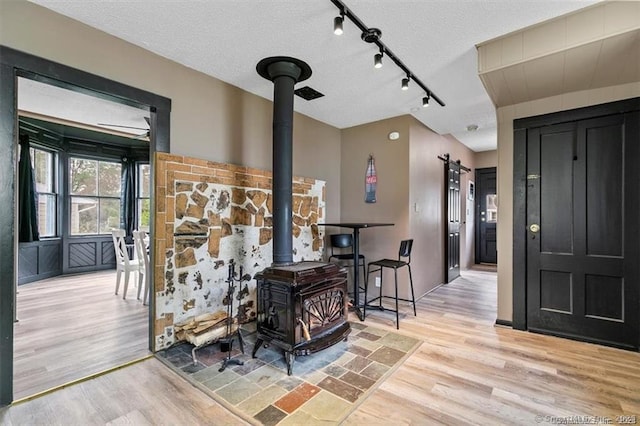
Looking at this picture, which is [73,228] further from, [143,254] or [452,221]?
[452,221]

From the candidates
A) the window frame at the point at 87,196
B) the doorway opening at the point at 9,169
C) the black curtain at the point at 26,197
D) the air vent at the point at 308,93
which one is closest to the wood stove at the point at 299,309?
the doorway opening at the point at 9,169

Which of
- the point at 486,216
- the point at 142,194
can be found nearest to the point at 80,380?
the point at 142,194

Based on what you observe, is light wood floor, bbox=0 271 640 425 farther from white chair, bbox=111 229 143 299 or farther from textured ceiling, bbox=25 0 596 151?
textured ceiling, bbox=25 0 596 151

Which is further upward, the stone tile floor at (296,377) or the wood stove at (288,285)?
the wood stove at (288,285)

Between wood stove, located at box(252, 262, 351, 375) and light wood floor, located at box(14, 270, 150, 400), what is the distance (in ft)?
3.92

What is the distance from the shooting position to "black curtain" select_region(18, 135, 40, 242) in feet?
16.0

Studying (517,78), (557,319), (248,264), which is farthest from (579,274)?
(248,264)

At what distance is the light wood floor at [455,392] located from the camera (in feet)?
5.97

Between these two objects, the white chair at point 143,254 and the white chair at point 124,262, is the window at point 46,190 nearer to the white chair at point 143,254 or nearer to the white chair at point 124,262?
the white chair at point 124,262

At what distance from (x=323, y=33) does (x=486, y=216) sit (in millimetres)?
6597

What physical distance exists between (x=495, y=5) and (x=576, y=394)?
2.71 m

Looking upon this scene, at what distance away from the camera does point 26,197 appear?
16.3 ft

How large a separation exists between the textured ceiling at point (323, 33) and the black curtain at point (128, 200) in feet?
15.5

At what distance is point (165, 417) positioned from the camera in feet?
5.94
